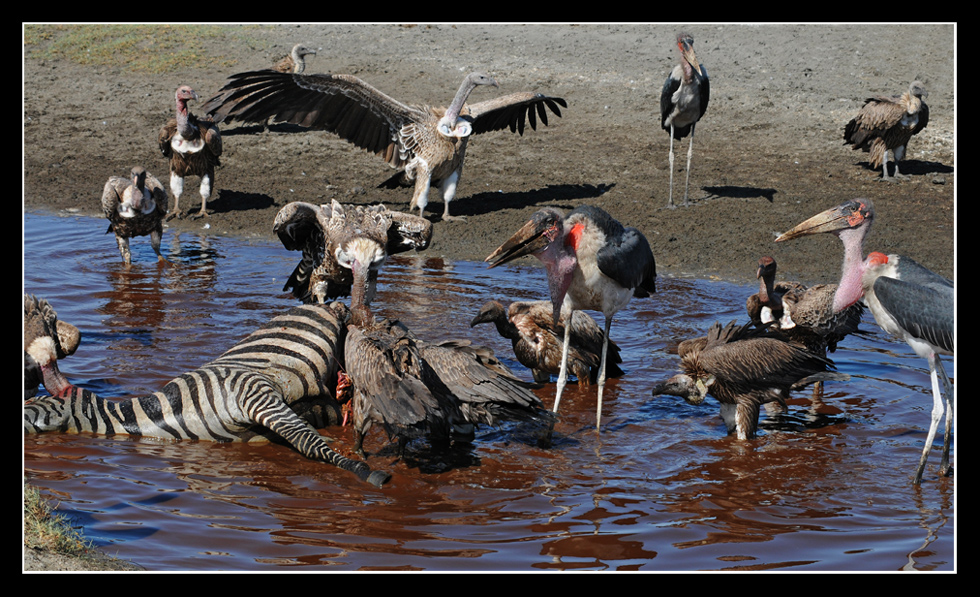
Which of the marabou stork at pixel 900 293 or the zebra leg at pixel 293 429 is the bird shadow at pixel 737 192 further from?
the zebra leg at pixel 293 429

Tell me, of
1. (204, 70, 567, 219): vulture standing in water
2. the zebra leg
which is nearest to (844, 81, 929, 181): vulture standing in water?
(204, 70, 567, 219): vulture standing in water

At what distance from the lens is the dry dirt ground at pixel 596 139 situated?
12234 millimetres

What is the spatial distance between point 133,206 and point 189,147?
2.32m

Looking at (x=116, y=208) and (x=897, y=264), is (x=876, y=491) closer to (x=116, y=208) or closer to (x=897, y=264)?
(x=897, y=264)

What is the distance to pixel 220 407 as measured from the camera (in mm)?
6250

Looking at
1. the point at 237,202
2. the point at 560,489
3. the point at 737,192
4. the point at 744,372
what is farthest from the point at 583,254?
the point at 237,202

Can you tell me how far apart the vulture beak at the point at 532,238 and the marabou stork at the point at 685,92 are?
688 cm

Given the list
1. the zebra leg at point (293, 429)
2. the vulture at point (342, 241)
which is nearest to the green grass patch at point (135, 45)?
the vulture at point (342, 241)

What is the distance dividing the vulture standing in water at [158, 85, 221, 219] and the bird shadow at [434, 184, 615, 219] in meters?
2.99

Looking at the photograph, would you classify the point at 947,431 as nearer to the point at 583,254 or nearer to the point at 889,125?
the point at 583,254

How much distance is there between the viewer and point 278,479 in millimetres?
5809

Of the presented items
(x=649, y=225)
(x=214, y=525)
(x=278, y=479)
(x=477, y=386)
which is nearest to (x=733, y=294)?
(x=649, y=225)

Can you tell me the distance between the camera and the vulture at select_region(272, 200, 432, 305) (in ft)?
23.5

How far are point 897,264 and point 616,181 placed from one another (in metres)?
8.19
